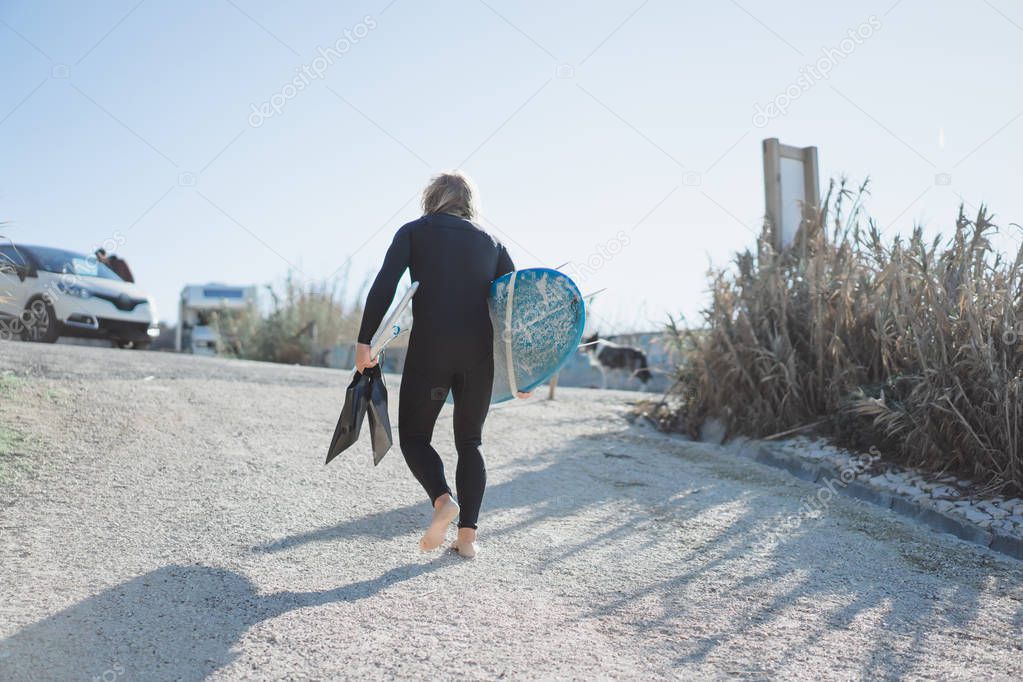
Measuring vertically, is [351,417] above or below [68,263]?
below

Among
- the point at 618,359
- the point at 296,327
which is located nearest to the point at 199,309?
the point at 296,327

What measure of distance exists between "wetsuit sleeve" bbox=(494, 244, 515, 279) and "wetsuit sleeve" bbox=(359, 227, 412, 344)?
1.50 feet

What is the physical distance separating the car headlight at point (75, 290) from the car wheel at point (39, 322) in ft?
0.98

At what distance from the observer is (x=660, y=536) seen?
4.37 metres

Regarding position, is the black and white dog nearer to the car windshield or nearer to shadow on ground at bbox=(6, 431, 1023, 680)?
the car windshield

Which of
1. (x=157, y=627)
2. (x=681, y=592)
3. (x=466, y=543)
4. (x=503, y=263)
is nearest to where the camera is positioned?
(x=157, y=627)

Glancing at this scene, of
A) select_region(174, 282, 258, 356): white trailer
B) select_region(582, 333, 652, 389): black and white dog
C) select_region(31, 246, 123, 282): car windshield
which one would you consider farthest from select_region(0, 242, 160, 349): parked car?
select_region(174, 282, 258, 356): white trailer

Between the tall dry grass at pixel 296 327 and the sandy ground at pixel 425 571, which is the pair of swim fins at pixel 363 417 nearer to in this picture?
the sandy ground at pixel 425 571

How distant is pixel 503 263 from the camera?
4047mm

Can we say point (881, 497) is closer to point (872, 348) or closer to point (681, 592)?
point (872, 348)

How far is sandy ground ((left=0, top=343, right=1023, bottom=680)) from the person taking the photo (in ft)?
9.28

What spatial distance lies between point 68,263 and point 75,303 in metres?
0.73

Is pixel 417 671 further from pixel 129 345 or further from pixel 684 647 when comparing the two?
pixel 129 345

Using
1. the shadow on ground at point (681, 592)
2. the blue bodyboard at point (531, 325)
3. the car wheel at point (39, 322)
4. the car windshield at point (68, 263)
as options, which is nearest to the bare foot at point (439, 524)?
the shadow on ground at point (681, 592)
